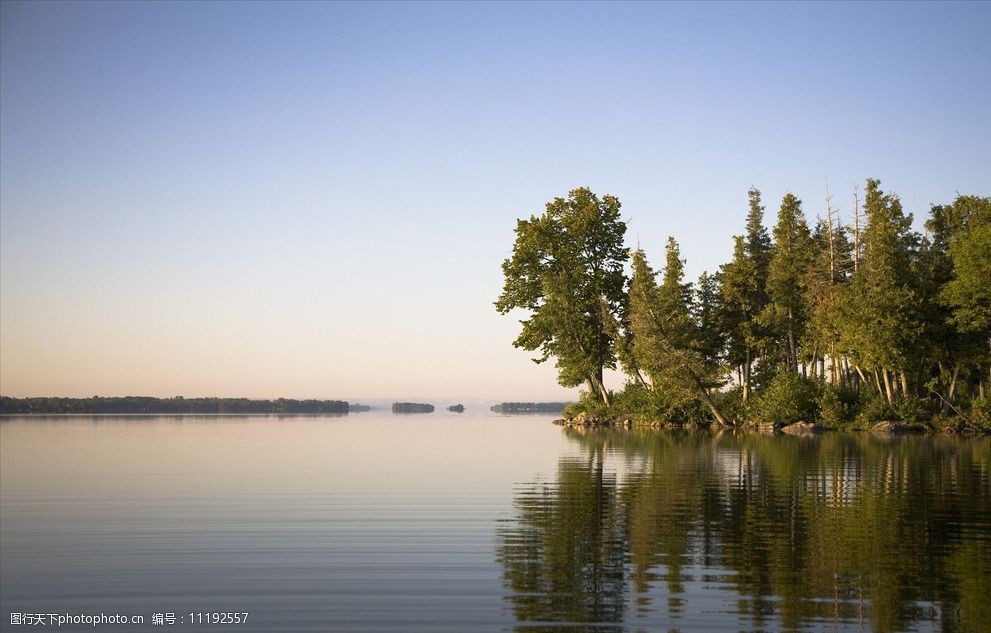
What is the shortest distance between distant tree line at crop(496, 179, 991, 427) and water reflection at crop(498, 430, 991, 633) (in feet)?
113

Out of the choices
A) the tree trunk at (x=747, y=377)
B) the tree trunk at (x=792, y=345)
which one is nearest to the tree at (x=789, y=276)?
the tree trunk at (x=792, y=345)

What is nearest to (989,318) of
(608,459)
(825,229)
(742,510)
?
(825,229)

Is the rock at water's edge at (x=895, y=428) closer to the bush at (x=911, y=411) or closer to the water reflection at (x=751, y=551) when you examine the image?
the bush at (x=911, y=411)

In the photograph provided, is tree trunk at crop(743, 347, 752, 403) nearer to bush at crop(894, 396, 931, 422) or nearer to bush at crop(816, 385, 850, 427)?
bush at crop(816, 385, 850, 427)

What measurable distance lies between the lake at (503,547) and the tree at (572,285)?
147 ft

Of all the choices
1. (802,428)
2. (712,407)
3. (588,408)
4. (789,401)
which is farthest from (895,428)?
(588,408)

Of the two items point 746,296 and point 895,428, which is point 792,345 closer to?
point 746,296

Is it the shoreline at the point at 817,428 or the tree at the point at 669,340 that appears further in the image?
the tree at the point at 669,340

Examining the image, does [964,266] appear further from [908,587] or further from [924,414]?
[908,587]

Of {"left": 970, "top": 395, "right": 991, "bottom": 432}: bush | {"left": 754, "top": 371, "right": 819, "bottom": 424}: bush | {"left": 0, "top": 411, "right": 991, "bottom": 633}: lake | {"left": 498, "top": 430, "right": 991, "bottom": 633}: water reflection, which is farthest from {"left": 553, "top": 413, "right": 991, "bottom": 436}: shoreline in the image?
{"left": 498, "top": 430, "right": 991, "bottom": 633}: water reflection

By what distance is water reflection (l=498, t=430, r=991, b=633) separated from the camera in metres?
9.52

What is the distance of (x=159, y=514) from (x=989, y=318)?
53.4m

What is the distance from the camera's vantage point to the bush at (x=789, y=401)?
58.6 m

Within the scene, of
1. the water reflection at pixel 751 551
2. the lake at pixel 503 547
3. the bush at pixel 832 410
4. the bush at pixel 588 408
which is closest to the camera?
the water reflection at pixel 751 551
